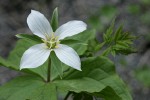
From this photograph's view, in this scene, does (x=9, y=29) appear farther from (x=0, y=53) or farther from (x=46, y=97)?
(x=46, y=97)

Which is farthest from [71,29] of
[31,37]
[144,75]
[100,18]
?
[100,18]

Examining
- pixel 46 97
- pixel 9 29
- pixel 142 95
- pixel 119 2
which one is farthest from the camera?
pixel 119 2

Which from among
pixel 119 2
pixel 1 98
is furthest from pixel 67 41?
pixel 119 2

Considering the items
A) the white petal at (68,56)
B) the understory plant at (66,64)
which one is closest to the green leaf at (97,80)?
the understory plant at (66,64)

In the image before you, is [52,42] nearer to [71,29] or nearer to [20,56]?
[71,29]

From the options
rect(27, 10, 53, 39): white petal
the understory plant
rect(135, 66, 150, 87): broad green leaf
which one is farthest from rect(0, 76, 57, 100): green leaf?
rect(135, 66, 150, 87): broad green leaf

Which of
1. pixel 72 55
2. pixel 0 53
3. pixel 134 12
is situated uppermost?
pixel 72 55

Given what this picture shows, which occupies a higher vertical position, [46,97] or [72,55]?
[72,55]

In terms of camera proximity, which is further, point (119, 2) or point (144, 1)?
point (119, 2)
